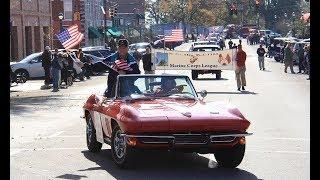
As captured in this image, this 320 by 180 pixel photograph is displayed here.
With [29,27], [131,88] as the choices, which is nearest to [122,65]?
[131,88]

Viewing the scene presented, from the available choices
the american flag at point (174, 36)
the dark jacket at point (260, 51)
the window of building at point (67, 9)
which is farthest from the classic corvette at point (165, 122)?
the window of building at point (67, 9)

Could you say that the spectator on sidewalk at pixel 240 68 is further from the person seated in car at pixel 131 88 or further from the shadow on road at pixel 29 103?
the person seated in car at pixel 131 88

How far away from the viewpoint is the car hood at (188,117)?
964 cm

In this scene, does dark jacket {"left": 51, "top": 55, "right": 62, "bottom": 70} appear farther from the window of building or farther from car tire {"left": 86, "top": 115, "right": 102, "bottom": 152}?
the window of building

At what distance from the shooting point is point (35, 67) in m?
37.1

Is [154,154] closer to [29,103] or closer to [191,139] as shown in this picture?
[191,139]

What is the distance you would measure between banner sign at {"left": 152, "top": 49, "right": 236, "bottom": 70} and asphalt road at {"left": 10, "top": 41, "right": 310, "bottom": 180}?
1098 centimetres

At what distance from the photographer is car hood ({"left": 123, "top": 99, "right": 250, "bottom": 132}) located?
964 cm

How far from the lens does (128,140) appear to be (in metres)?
9.71

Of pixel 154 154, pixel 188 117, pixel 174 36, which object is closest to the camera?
pixel 188 117

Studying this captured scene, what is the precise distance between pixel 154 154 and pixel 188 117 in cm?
206

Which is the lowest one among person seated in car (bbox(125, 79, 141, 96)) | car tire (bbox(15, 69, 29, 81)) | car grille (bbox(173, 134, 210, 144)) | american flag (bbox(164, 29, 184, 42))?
car tire (bbox(15, 69, 29, 81))

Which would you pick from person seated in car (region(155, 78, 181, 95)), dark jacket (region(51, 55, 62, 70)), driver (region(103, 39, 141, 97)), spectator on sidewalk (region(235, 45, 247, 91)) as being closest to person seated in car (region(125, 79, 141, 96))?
person seated in car (region(155, 78, 181, 95))
